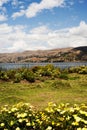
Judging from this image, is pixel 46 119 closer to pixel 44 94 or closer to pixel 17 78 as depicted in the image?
pixel 44 94

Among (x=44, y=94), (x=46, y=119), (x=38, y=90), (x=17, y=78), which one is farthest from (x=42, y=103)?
(x=17, y=78)

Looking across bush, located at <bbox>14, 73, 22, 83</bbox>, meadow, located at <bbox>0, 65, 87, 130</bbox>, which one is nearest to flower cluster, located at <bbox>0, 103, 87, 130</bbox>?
meadow, located at <bbox>0, 65, 87, 130</bbox>

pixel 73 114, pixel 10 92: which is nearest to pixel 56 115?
pixel 73 114

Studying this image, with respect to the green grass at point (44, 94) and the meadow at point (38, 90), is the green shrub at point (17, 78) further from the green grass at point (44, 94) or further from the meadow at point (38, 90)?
the green grass at point (44, 94)

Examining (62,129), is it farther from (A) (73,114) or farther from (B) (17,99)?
(B) (17,99)

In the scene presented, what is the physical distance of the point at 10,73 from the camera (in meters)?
23.6

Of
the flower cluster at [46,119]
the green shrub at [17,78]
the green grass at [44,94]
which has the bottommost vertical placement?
the green grass at [44,94]

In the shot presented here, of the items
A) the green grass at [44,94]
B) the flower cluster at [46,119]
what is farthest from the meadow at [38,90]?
the flower cluster at [46,119]

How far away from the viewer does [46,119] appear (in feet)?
25.2

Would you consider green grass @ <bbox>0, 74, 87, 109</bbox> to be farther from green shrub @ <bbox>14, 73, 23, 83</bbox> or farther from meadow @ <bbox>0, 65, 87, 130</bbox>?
green shrub @ <bbox>14, 73, 23, 83</bbox>

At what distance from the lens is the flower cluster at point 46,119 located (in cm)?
725

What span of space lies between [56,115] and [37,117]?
20.4 inches

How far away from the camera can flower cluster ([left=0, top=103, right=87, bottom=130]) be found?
23.8 ft

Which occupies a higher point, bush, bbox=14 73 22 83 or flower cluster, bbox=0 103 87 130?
flower cluster, bbox=0 103 87 130
